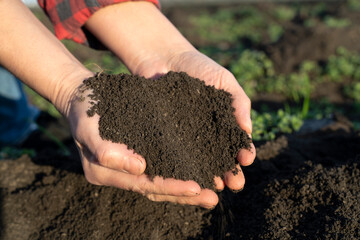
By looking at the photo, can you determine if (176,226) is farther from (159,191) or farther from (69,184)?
(69,184)

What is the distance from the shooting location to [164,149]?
198cm

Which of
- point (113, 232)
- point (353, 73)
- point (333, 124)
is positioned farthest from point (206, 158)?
point (353, 73)

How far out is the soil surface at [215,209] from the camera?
2.00m

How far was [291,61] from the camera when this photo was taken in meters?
5.18

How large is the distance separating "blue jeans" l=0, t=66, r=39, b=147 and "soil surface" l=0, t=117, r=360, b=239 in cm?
156

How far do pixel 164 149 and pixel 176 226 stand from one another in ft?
1.89

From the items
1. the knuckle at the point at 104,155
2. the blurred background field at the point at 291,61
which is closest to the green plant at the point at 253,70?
the blurred background field at the point at 291,61

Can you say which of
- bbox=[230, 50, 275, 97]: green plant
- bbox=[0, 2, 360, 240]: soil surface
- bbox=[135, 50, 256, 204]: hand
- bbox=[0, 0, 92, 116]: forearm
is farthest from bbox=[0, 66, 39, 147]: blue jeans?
bbox=[230, 50, 275, 97]: green plant

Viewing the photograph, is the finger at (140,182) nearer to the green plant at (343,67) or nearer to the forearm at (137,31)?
the forearm at (137,31)

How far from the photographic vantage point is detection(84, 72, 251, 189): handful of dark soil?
1.98m

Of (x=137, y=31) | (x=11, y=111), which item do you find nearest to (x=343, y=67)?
(x=137, y=31)

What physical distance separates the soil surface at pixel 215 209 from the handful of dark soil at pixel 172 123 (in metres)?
0.38

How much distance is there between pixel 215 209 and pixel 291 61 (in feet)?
11.7

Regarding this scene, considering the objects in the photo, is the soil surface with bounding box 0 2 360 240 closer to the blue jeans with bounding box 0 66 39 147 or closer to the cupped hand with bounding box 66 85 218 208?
the cupped hand with bounding box 66 85 218 208
